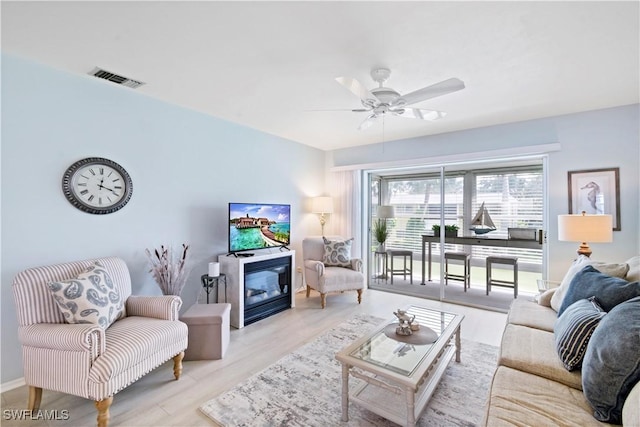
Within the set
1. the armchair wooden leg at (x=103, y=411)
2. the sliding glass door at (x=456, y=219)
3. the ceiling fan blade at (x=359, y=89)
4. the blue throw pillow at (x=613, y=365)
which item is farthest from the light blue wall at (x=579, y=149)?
the armchair wooden leg at (x=103, y=411)

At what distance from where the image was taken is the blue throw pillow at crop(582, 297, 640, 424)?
1114mm

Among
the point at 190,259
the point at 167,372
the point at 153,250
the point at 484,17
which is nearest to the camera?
the point at 484,17

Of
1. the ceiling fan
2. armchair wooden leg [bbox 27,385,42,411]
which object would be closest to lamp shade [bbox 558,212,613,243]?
the ceiling fan

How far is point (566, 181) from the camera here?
10.8ft

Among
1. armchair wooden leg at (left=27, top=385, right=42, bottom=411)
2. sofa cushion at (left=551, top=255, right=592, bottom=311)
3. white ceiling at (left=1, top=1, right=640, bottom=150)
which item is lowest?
armchair wooden leg at (left=27, top=385, right=42, bottom=411)

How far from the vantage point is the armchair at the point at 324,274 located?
3.87m

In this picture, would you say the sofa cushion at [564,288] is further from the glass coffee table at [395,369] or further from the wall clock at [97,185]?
the wall clock at [97,185]

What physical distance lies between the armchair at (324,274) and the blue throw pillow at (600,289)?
2.40 m

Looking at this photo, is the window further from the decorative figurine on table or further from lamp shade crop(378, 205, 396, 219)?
the decorative figurine on table

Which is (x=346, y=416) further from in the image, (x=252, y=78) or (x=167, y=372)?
(x=252, y=78)

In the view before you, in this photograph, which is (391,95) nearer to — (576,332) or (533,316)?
(576,332)

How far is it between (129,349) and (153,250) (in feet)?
4.40

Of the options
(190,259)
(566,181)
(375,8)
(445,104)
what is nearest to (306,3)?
(375,8)

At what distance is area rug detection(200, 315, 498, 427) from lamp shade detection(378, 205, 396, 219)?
2.55 metres
